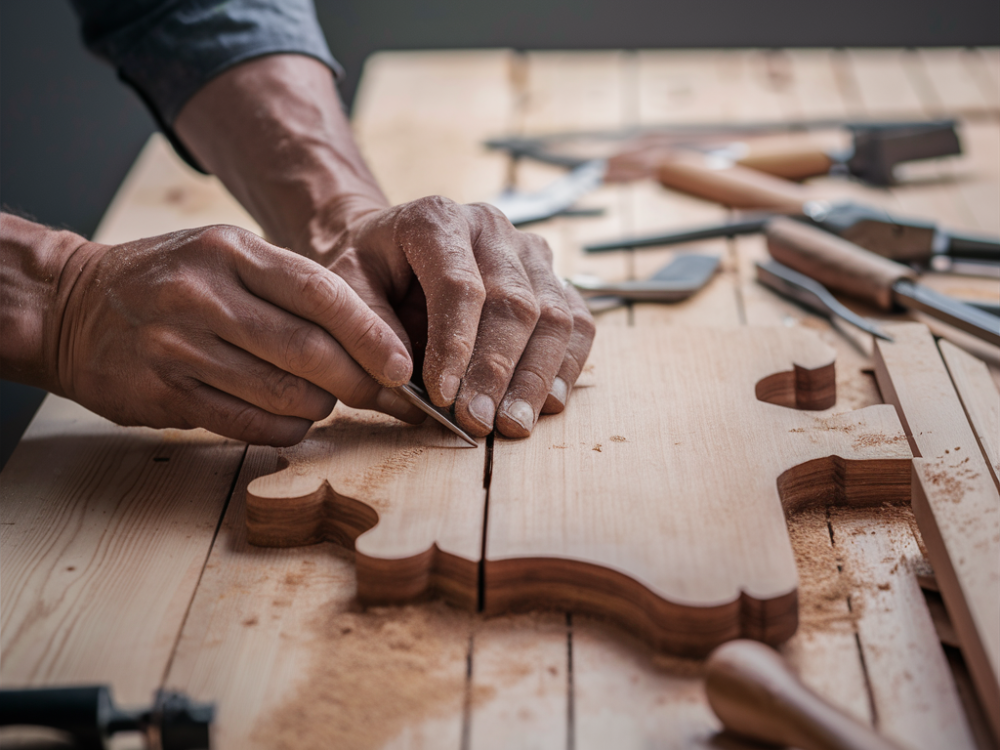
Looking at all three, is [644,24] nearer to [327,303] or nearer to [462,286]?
[462,286]

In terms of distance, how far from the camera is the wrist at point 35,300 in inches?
48.2

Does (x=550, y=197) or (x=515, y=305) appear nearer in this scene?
(x=515, y=305)

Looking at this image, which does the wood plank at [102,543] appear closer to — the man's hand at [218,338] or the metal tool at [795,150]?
the man's hand at [218,338]

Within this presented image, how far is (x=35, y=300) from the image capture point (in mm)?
1234

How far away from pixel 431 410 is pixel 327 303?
0.20 metres

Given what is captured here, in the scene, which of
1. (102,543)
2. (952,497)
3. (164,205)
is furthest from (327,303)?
(164,205)

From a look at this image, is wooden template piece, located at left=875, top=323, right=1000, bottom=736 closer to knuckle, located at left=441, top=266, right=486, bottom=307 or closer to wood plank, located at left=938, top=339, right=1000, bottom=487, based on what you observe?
wood plank, located at left=938, top=339, right=1000, bottom=487

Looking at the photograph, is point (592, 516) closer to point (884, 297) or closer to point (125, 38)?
point (884, 297)

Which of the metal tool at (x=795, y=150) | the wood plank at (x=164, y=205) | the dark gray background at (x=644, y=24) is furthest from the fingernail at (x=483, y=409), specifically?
the dark gray background at (x=644, y=24)

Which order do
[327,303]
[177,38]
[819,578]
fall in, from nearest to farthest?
[819,578] < [327,303] < [177,38]

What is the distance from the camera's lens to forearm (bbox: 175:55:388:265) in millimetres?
1670

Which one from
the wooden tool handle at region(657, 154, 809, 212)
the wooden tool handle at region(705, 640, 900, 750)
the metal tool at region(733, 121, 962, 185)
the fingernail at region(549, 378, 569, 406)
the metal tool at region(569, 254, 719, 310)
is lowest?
the wooden tool handle at region(705, 640, 900, 750)

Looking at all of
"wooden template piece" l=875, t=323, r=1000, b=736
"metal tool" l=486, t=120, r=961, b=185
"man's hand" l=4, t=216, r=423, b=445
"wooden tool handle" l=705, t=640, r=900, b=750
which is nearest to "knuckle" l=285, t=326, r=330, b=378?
"man's hand" l=4, t=216, r=423, b=445

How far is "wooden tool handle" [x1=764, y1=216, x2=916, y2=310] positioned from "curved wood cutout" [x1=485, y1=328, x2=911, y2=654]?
0.34 meters
